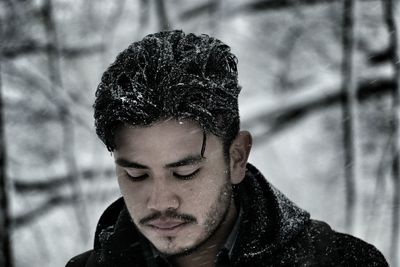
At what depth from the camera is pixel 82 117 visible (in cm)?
764

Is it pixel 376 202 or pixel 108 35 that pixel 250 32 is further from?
pixel 376 202

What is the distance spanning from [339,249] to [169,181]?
0.61 m

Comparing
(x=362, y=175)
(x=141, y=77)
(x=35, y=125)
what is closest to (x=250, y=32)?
(x=362, y=175)

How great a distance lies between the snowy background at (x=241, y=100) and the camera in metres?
7.23

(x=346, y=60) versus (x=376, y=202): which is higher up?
(x=346, y=60)

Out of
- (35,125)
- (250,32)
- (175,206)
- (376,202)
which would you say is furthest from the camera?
(250,32)

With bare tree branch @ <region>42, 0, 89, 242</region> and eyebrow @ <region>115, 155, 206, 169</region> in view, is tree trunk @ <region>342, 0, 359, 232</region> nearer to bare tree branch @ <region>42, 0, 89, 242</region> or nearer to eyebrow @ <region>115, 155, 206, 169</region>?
bare tree branch @ <region>42, 0, 89, 242</region>

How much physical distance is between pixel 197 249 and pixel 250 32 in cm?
639

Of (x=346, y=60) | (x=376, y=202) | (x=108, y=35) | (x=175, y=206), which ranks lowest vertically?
(x=376, y=202)

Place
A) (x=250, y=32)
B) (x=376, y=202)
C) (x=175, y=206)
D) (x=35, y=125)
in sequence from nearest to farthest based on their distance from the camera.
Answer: (x=175, y=206) → (x=376, y=202) → (x=35, y=125) → (x=250, y=32)

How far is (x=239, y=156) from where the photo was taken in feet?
7.08

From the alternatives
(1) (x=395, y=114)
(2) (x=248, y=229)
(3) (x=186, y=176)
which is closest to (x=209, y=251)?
(2) (x=248, y=229)

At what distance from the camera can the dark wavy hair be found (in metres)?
1.95

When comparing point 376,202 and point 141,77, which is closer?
point 141,77
